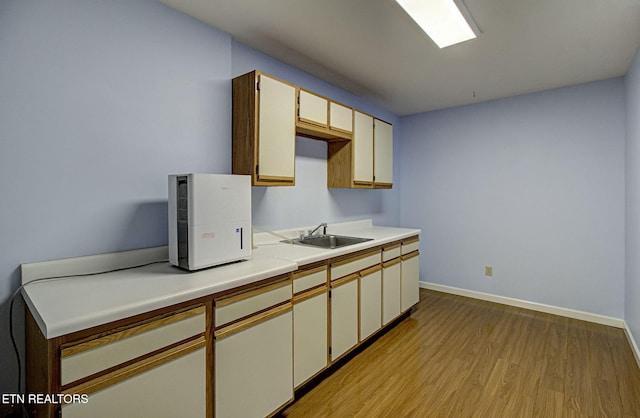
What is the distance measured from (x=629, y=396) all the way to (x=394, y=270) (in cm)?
173

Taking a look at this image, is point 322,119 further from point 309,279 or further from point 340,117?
point 309,279

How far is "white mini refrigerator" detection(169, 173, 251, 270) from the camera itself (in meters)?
1.61

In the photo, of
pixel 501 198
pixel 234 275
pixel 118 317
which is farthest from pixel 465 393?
pixel 501 198

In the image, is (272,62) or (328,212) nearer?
(272,62)

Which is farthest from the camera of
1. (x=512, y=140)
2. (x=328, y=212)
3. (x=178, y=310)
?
(x=512, y=140)

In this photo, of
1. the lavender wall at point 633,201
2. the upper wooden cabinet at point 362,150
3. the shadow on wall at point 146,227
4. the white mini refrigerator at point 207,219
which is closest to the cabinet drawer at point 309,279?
the white mini refrigerator at point 207,219

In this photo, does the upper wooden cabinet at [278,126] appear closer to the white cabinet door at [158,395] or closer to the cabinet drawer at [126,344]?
the cabinet drawer at [126,344]

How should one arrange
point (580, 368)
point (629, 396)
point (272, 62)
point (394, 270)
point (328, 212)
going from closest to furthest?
point (629, 396) < point (580, 368) < point (272, 62) < point (394, 270) < point (328, 212)

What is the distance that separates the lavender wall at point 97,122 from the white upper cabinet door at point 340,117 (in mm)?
908

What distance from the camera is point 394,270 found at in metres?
3.00

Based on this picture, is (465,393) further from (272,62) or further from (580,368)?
(272,62)

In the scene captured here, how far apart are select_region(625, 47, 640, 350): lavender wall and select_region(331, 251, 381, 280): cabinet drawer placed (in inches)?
79.4

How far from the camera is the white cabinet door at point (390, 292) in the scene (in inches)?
112

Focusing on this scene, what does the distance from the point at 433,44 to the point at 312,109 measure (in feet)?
3.40
